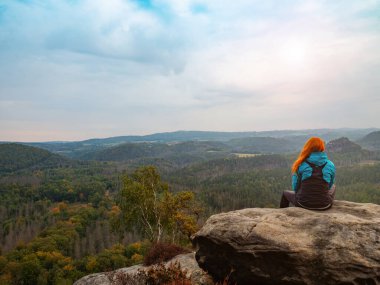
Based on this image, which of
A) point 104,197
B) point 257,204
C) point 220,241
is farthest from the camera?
point 104,197

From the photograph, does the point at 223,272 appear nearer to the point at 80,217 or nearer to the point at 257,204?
the point at 80,217

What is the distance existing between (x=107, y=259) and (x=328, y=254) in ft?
275

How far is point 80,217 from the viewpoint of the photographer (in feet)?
481

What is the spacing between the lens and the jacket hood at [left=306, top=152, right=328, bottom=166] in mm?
11802

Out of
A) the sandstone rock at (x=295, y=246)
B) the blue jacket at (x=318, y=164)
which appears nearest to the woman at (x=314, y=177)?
the blue jacket at (x=318, y=164)

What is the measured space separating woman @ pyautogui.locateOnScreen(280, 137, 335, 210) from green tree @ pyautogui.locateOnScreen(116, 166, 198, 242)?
1373 cm

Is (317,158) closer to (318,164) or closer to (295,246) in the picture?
(318,164)

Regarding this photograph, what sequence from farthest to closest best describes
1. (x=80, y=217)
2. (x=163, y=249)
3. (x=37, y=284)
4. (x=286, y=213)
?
(x=80, y=217)
(x=37, y=284)
(x=163, y=249)
(x=286, y=213)

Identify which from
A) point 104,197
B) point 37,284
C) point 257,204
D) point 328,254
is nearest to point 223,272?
point 328,254

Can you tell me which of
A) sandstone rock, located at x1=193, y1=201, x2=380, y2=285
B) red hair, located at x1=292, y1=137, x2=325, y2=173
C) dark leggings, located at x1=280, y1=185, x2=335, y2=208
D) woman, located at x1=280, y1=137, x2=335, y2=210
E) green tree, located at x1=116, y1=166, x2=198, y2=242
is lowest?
green tree, located at x1=116, y1=166, x2=198, y2=242

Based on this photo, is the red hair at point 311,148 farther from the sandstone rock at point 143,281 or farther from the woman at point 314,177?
the sandstone rock at point 143,281

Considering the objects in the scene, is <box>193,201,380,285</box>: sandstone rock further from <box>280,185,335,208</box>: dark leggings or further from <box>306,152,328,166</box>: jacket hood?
<box>306,152,328,166</box>: jacket hood

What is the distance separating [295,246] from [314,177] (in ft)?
10.9

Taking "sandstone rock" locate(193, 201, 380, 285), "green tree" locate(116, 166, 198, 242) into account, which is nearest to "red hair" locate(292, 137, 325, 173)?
"sandstone rock" locate(193, 201, 380, 285)
